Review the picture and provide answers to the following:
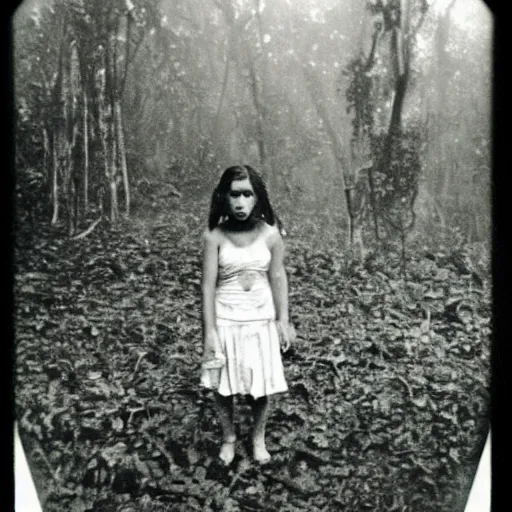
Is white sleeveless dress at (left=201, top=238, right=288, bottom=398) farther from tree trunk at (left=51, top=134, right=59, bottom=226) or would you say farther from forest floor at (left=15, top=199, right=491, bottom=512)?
tree trunk at (left=51, top=134, right=59, bottom=226)

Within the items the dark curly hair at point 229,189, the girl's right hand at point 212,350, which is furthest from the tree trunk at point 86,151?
the girl's right hand at point 212,350

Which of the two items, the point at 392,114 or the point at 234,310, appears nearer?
the point at 234,310

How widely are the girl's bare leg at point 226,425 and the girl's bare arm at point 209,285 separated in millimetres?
385

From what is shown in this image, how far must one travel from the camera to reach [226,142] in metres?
3.43

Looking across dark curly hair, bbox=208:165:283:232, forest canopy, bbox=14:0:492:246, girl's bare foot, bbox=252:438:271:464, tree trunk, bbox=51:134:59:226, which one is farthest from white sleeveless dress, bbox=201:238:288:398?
tree trunk, bbox=51:134:59:226

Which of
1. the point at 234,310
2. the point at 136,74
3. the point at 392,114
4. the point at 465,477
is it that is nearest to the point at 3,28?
the point at 136,74

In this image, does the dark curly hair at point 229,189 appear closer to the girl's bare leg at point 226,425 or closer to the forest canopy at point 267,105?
the forest canopy at point 267,105

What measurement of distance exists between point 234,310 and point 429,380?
132 cm

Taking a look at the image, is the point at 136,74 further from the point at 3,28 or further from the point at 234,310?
the point at 234,310

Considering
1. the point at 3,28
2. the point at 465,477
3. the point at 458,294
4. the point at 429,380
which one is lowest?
the point at 465,477

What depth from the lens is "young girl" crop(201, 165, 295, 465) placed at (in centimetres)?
328

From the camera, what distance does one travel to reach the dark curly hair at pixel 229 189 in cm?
335

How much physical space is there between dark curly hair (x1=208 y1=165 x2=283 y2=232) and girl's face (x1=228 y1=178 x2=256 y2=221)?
21 millimetres

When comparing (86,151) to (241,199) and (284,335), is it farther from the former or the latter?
(284,335)
